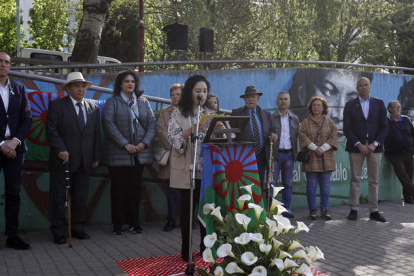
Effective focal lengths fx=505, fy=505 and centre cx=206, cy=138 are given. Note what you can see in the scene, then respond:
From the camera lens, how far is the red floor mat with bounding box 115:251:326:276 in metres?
4.95

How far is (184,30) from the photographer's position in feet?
47.3

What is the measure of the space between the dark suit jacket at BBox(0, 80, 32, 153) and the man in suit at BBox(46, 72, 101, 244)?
37 cm

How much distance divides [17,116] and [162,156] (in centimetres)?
207

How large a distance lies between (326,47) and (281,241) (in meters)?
28.8

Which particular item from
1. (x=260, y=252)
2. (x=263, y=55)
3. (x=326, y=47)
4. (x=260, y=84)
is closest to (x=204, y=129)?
(x=260, y=252)

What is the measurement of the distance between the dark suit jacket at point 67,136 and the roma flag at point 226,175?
2186 mm

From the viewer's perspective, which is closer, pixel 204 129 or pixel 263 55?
pixel 204 129

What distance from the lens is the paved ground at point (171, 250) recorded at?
16.9ft

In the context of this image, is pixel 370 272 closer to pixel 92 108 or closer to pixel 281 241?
pixel 281 241

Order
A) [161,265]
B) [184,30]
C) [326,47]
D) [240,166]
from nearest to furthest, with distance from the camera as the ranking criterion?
1. [240,166]
2. [161,265]
3. [184,30]
4. [326,47]

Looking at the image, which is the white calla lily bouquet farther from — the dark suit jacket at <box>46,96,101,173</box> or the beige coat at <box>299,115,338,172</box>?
the beige coat at <box>299,115,338,172</box>

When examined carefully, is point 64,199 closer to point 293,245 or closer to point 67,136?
point 67,136

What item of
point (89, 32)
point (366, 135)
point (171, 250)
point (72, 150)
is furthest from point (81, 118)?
point (89, 32)

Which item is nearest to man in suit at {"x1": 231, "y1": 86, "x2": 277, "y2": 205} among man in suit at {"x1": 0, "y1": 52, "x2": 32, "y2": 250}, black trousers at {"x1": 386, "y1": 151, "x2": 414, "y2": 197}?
man in suit at {"x1": 0, "y1": 52, "x2": 32, "y2": 250}
